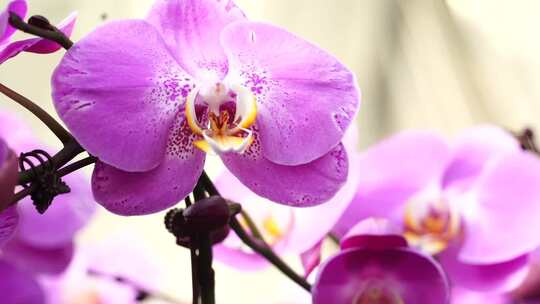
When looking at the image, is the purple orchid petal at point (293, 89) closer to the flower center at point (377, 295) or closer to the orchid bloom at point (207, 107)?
the orchid bloom at point (207, 107)

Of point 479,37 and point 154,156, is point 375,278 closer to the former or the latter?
point 154,156

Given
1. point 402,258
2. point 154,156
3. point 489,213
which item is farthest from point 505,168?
point 154,156

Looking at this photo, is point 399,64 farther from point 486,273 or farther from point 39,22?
point 39,22

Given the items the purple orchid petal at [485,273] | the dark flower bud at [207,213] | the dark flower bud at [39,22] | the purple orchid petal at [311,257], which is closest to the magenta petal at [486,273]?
the purple orchid petal at [485,273]

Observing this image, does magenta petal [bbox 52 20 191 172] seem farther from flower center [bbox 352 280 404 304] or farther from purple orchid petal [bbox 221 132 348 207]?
flower center [bbox 352 280 404 304]

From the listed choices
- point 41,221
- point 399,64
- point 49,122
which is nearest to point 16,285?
point 41,221

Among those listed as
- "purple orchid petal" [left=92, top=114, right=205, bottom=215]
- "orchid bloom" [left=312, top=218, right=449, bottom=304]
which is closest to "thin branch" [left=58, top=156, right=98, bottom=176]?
"purple orchid petal" [left=92, top=114, right=205, bottom=215]
